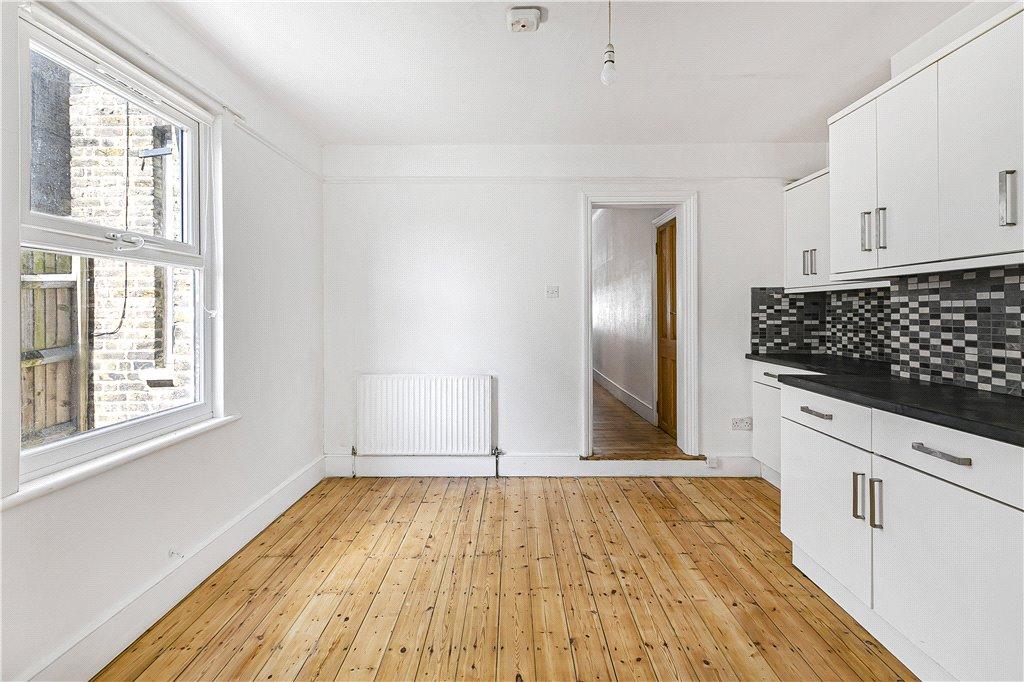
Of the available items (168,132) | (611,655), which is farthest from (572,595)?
(168,132)

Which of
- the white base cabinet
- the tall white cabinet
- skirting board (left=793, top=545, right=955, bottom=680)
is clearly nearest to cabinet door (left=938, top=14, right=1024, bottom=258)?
the tall white cabinet

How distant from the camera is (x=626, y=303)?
6855 millimetres

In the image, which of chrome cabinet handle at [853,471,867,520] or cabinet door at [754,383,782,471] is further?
cabinet door at [754,383,782,471]

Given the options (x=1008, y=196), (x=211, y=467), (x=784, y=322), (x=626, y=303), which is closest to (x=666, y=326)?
(x=784, y=322)

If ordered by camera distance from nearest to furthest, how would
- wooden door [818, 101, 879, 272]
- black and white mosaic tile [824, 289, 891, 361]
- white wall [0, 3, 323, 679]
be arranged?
white wall [0, 3, 323, 679], wooden door [818, 101, 879, 272], black and white mosaic tile [824, 289, 891, 361]

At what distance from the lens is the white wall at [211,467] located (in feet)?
5.26

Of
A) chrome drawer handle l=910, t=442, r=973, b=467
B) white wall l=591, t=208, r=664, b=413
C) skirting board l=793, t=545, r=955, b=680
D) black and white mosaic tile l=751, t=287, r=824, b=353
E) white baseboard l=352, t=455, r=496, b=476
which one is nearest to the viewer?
chrome drawer handle l=910, t=442, r=973, b=467

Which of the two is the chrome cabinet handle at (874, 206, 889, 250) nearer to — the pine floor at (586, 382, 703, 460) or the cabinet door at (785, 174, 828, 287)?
the cabinet door at (785, 174, 828, 287)

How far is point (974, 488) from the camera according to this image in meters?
1.48

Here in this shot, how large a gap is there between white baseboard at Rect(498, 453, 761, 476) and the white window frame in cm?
231

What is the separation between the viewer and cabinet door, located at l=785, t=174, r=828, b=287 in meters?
3.45

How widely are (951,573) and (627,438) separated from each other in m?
3.37

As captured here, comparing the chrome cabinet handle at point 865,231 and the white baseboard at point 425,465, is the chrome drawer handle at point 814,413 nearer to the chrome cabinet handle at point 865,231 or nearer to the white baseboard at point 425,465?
the chrome cabinet handle at point 865,231

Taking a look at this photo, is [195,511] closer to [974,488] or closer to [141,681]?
[141,681]
